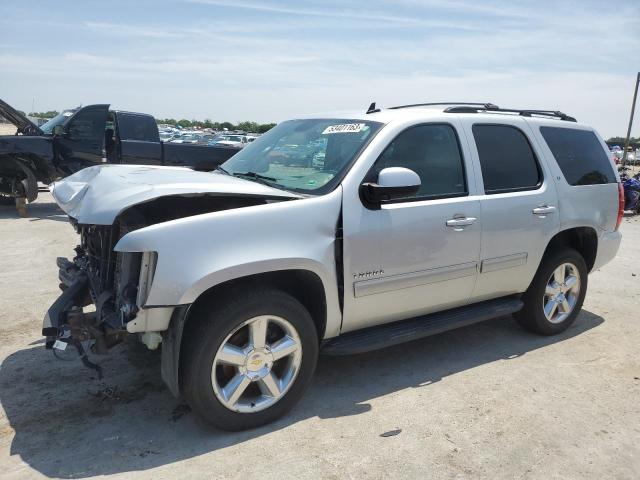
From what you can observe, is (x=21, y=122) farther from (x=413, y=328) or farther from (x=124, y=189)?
(x=413, y=328)

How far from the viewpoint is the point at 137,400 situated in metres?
3.46

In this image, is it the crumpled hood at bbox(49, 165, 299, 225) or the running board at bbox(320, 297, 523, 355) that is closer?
the crumpled hood at bbox(49, 165, 299, 225)

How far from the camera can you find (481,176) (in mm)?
4066

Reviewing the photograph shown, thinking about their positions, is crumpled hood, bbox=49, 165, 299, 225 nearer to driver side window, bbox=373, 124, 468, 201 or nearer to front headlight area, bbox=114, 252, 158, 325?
front headlight area, bbox=114, 252, 158, 325

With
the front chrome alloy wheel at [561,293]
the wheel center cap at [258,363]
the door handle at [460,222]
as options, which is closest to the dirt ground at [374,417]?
the front chrome alloy wheel at [561,293]

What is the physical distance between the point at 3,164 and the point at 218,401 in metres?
9.56

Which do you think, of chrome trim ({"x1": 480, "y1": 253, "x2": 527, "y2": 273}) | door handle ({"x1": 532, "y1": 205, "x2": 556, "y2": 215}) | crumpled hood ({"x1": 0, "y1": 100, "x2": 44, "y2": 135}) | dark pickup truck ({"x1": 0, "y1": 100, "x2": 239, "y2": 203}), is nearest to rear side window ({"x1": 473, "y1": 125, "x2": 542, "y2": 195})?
door handle ({"x1": 532, "y1": 205, "x2": 556, "y2": 215})

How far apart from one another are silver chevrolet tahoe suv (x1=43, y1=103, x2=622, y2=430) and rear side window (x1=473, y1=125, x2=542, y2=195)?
0.02 metres

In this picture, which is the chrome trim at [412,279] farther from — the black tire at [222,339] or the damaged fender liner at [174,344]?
the damaged fender liner at [174,344]

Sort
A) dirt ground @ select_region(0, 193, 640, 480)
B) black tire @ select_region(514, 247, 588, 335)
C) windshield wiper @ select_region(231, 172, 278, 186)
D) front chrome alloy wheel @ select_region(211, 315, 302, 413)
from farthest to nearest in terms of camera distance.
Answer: black tire @ select_region(514, 247, 588, 335) → windshield wiper @ select_region(231, 172, 278, 186) → front chrome alloy wheel @ select_region(211, 315, 302, 413) → dirt ground @ select_region(0, 193, 640, 480)

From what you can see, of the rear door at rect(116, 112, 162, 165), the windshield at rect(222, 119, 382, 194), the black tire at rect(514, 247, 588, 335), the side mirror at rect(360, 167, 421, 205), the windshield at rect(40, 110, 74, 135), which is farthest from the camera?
the windshield at rect(40, 110, 74, 135)

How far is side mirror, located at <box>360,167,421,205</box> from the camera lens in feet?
10.9

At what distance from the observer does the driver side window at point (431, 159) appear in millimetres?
3684

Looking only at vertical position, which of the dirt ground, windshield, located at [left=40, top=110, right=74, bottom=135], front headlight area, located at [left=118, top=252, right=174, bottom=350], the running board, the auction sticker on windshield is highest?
windshield, located at [left=40, top=110, right=74, bottom=135]
